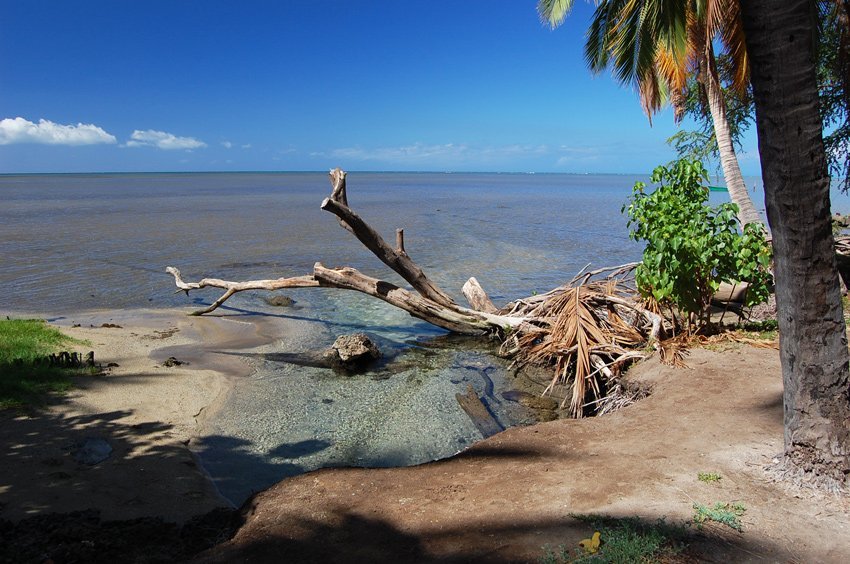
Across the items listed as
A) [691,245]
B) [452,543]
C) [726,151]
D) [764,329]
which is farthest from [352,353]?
[726,151]

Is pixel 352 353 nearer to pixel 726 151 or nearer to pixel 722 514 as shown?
pixel 722 514

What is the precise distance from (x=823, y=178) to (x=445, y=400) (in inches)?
231

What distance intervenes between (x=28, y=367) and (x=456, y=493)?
6.37 meters

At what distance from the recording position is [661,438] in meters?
5.24

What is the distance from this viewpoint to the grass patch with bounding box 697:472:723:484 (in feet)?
13.9

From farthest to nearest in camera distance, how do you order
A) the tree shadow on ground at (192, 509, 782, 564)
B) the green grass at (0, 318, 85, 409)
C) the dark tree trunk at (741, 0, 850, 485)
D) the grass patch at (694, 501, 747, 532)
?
the green grass at (0, 318, 85, 409) → the grass patch at (694, 501, 747, 532) → the dark tree trunk at (741, 0, 850, 485) → the tree shadow on ground at (192, 509, 782, 564)

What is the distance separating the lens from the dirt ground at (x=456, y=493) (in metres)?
3.66

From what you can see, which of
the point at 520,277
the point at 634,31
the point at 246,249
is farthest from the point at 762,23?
the point at 246,249

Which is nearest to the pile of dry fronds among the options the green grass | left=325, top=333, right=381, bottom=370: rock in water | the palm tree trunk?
left=325, top=333, right=381, bottom=370: rock in water

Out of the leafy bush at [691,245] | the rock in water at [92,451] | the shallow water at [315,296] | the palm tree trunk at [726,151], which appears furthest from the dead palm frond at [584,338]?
the rock in water at [92,451]

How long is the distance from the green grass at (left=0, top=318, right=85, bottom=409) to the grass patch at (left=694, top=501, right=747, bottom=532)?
23.2ft

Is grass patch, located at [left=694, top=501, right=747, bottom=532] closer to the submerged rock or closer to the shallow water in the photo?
the shallow water

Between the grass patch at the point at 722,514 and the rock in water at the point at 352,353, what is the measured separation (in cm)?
659

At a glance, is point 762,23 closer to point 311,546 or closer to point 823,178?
point 823,178
